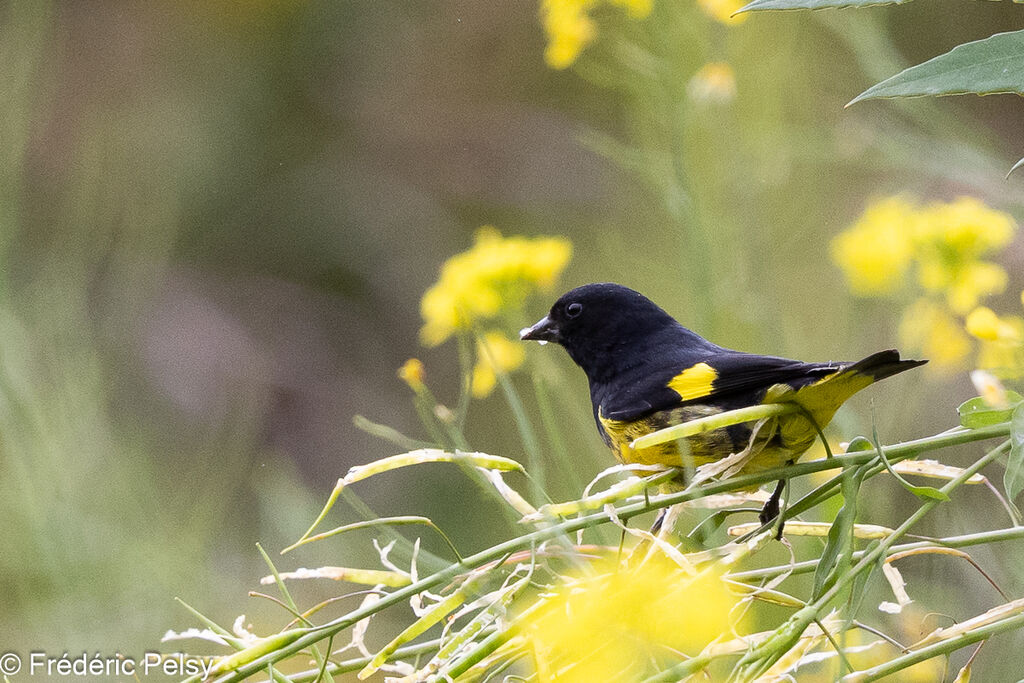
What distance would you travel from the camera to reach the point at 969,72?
2.80 feet

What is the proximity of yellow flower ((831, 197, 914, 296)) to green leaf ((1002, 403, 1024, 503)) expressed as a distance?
1.25m

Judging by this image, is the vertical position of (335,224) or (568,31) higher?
(568,31)

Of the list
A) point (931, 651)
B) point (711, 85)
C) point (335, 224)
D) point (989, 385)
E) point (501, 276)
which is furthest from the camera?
point (335, 224)

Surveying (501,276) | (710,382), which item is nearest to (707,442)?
(710,382)

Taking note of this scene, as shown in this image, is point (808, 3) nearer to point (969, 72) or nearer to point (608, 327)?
point (969, 72)

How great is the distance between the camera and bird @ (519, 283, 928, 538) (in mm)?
1271

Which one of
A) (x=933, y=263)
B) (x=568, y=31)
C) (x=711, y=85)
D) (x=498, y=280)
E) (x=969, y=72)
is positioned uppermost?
(x=568, y=31)

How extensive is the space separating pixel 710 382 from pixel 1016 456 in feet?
2.41

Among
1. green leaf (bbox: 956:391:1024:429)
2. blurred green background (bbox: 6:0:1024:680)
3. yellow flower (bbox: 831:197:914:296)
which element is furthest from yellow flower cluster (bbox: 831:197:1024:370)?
green leaf (bbox: 956:391:1024:429)

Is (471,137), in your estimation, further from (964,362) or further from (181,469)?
(964,362)

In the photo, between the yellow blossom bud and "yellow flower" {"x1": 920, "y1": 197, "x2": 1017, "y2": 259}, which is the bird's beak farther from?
the yellow blossom bud

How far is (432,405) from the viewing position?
1579 millimetres

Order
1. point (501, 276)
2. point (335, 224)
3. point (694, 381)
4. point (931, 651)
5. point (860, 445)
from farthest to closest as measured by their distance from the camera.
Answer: point (335, 224)
point (501, 276)
point (694, 381)
point (860, 445)
point (931, 651)

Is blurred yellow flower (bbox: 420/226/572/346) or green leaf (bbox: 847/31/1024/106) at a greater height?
green leaf (bbox: 847/31/1024/106)
